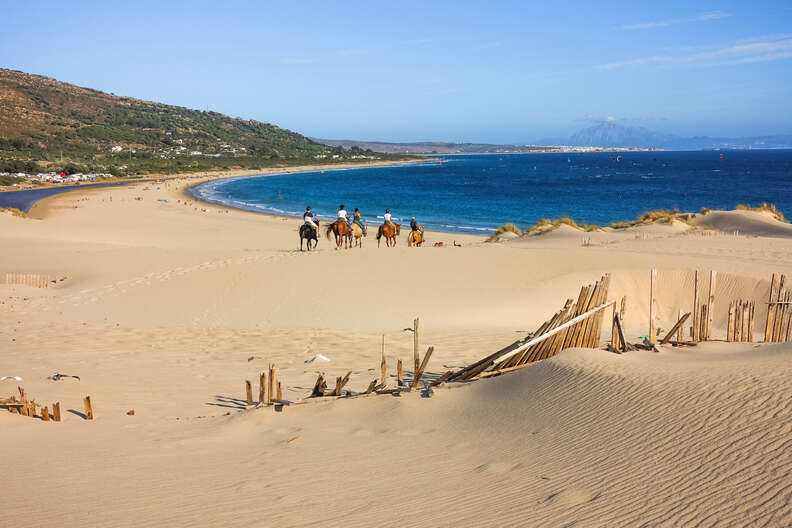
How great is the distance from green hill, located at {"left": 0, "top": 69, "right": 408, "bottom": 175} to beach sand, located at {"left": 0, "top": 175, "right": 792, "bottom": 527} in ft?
254

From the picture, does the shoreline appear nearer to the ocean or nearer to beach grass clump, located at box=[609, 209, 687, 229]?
the ocean

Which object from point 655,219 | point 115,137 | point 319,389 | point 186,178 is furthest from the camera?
point 115,137

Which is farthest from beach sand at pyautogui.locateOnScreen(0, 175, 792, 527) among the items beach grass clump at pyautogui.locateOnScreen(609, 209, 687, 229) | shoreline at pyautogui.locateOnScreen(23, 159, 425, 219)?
shoreline at pyautogui.locateOnScreen(23, 159, 425, 219)

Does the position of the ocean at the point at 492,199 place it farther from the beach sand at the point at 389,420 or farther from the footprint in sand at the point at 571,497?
the footprint in sand at the point at 571,497

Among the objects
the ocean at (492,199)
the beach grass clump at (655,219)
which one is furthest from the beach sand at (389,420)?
the ocean at (492,199)

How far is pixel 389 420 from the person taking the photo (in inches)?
294

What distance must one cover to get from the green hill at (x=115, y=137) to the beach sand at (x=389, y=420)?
77501 millimetres

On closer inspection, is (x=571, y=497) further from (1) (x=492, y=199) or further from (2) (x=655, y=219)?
(1) (x=492, y=199)

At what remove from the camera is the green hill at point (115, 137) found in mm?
96125

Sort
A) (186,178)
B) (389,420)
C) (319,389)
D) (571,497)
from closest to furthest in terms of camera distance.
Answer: (571,497) < (389,420) < (319,389) < (186,178)

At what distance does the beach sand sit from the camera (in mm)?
4910

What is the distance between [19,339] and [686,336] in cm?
1369

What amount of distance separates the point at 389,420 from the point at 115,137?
13042cm

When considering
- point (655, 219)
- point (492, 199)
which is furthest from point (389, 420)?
point (492, 199)
